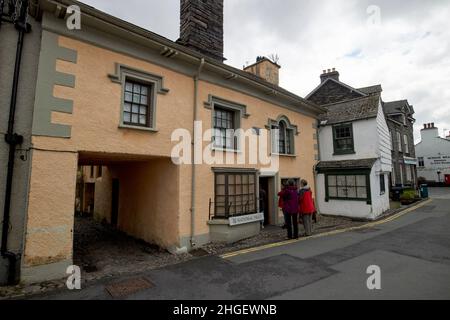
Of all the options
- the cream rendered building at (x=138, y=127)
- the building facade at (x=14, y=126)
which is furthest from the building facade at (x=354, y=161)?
the building facade at (x=14, y=126)

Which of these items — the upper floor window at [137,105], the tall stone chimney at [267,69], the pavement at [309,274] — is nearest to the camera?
the pavement at [309,274]

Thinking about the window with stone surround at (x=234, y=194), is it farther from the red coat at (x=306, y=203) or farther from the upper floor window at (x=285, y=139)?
the upper floor window at (x=285, y=139)

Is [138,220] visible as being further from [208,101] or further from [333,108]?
[333,108]

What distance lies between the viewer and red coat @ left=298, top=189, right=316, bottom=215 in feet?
28.9

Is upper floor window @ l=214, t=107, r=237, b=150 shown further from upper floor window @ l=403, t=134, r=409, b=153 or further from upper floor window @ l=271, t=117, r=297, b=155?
upper floor window @ l=403, t=134, r=409, b=153

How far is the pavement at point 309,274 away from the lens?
4539 millimetres

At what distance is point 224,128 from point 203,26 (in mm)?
4370

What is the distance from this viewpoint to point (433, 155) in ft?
115

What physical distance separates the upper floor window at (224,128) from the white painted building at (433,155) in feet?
125

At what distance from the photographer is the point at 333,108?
15758 mm

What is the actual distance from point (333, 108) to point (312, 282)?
43.9 feet

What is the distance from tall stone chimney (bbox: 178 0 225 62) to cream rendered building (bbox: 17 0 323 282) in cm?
12

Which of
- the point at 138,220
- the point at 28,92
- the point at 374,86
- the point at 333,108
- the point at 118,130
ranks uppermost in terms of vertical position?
the point at 374,86
